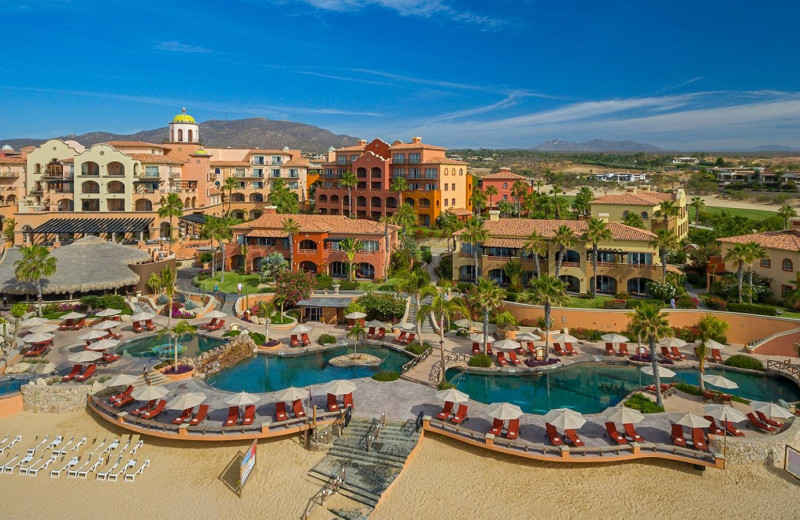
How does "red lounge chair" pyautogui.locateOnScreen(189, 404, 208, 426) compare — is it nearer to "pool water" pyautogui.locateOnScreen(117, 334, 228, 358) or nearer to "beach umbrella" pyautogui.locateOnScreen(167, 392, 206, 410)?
"beach umbrella" pyautogui.locateOnScreen(167, 392, 206, 410)

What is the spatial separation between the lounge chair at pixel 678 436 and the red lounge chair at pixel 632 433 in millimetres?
1486

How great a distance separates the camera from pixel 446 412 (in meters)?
29.3

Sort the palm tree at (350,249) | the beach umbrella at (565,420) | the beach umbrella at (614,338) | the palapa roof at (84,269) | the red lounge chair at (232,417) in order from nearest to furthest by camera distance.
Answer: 1. the beach umbrella at (565,420)
2. the red lounge chair at (232,417)
3. the beach umbrella at (614,338)
4. the palapa roof at (84,269)
5. the palm tree at (350,249)

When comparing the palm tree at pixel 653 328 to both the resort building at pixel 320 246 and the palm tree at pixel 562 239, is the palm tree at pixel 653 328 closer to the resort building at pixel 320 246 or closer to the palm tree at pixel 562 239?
the palm tree at pixel 562 239

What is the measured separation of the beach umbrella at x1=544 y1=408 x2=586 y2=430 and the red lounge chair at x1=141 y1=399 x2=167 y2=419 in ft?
64.9

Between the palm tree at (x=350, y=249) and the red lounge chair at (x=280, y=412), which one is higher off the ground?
the palm tree at (x=350, y=249)

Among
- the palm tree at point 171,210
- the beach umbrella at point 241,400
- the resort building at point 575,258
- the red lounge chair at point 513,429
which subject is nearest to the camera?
the red lounge chair at point 513,429

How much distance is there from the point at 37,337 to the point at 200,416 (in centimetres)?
1837

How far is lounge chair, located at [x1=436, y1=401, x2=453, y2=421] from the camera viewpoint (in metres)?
28.9

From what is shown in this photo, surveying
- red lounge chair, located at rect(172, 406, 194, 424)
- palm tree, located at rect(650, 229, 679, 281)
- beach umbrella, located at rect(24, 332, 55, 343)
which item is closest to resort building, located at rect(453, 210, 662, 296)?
palm tree, located at rect(650, 229, 679, 281)

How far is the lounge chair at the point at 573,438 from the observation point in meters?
26.0

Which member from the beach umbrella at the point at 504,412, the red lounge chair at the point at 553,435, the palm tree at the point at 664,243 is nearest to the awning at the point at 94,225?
the beach umbrella at the point at 504,412

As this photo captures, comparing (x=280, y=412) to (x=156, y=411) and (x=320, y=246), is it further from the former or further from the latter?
(x=320, y=246)

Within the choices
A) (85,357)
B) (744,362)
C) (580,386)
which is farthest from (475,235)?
(85,357)
